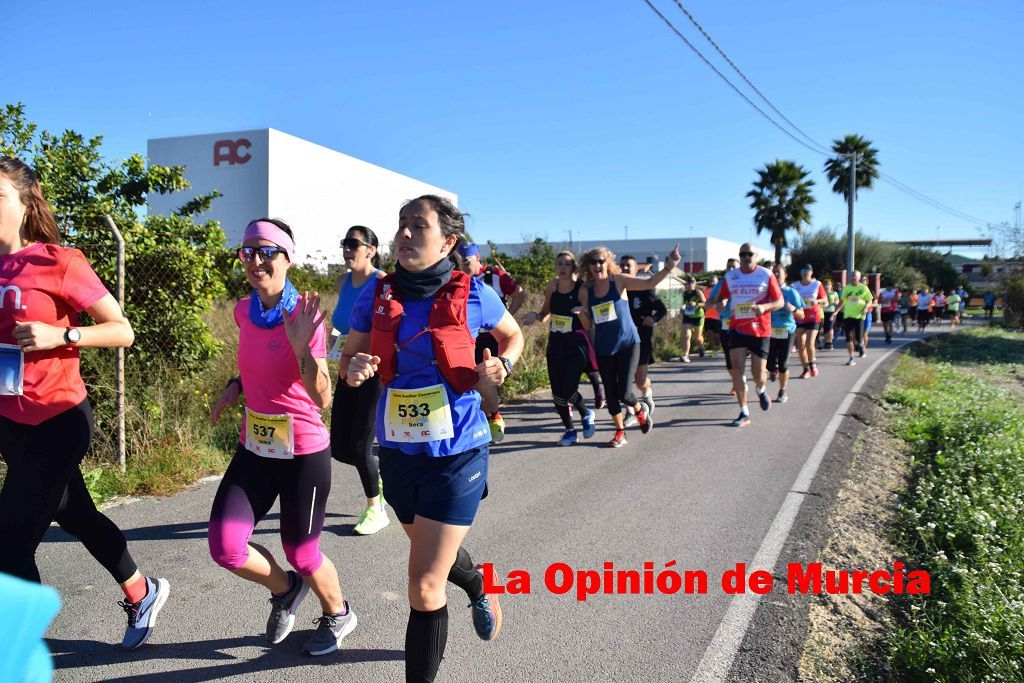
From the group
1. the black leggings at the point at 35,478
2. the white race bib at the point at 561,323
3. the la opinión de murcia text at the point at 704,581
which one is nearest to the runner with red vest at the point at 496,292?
the white race bib at the point at 561,323

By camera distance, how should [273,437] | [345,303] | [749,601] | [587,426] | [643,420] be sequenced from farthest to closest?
[643,420] < [587,426] < [345,303] < [749,601] < [273,437]

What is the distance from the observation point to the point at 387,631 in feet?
11.4

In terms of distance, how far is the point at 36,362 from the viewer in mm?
2877

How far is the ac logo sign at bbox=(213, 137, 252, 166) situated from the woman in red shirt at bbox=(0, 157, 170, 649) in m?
35.9

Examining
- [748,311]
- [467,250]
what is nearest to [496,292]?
[467,250]

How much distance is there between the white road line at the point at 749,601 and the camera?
318 cm

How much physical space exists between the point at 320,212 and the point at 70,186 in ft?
108

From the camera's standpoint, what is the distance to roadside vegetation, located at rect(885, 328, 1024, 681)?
120 inches

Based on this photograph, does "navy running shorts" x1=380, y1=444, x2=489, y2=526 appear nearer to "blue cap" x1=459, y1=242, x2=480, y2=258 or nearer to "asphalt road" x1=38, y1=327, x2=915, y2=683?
"asphalt road" x1=38, y1=327, x2=915, y2=683

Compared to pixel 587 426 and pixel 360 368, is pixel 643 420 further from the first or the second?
pixel 360 368

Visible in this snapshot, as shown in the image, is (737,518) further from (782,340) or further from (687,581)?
(782,340)

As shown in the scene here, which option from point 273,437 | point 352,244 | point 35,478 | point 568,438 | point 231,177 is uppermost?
point 231,177

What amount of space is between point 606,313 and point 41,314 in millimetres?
5218

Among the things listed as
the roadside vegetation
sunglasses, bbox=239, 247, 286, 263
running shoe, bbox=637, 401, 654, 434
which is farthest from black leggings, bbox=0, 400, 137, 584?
running shoe, bbox=637, 401, 654, 434
